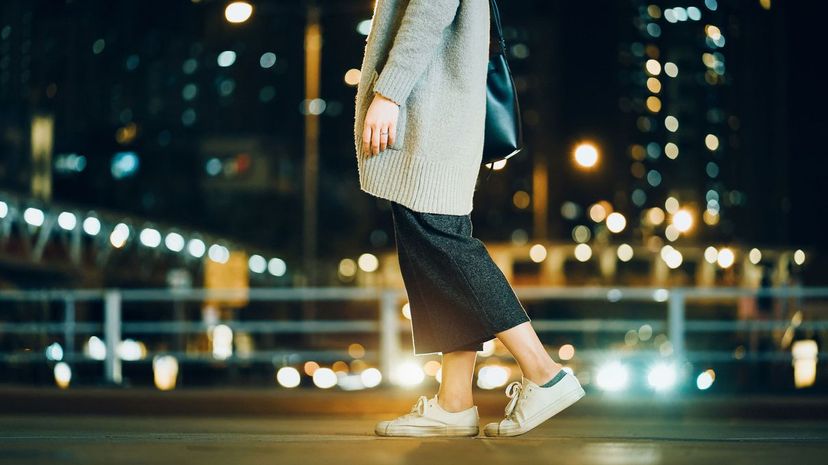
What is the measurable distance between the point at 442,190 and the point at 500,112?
35 centimetres

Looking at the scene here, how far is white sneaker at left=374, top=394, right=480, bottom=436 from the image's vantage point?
4020 millimetres

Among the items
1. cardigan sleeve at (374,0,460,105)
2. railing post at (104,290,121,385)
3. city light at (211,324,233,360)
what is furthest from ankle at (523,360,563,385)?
city light at (211,324,233,360)

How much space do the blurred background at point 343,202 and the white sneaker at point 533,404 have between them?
803 millimetres

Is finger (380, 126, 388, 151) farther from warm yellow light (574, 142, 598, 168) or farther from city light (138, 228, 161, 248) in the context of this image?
city light (138, 228, 161, 248)

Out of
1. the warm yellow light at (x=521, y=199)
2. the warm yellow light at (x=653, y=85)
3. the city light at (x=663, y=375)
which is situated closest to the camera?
the city light at (x=663, y=375)

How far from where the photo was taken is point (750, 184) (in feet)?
77.8

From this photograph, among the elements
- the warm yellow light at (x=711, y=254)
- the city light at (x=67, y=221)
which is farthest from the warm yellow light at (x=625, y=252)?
the city light at (x=67, y=221)

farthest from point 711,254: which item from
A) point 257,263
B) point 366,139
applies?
point 366,139

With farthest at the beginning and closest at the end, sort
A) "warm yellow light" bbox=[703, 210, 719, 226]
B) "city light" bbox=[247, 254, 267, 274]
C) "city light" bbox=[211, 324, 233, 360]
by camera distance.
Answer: "warm yellow light" bbox=[703, 210, 719, 226] → "city light" bbox=[247, 254, 267, 274] → "city light" bbox=[211, 324, 233, 360]

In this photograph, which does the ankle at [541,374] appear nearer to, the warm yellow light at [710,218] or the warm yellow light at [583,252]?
the warm yellow light at [583,252]

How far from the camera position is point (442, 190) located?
3.89 metres

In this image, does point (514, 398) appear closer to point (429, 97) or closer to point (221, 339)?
point (429, 97)

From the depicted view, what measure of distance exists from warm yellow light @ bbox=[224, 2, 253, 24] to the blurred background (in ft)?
0.23

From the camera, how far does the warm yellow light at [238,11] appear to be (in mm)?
19531
